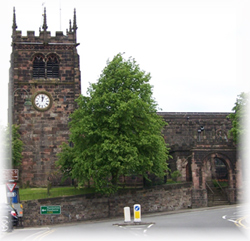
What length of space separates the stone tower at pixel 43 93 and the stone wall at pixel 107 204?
865cm

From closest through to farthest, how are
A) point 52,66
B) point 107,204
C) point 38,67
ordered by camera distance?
point 107,204, point 38,67, point 52,66

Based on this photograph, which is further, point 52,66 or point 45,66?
point 52,66

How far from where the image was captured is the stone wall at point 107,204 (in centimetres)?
3819

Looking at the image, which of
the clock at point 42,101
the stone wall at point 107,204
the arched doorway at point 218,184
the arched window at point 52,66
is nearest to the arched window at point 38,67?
the arched window at point 52,66

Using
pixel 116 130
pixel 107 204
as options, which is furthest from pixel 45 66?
pixel 107 204

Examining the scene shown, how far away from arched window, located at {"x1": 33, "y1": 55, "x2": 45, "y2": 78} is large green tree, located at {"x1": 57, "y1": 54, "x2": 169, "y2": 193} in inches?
404

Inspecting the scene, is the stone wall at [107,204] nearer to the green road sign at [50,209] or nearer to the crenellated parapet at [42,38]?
the green road sign at [50,209]

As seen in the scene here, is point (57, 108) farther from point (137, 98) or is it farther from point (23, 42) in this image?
point (137, 98)

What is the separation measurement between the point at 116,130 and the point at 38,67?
15422mm

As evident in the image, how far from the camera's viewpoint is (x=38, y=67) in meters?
50.0

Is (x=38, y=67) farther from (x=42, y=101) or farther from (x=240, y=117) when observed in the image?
(x=240, y=117)

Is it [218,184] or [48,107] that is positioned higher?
[48,107]

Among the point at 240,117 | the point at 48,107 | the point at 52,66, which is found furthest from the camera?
the point at 52,66

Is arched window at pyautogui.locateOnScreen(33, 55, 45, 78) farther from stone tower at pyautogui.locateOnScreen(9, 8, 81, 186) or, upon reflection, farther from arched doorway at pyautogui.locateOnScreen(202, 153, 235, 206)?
arched doorway at pyautogui.locateOnScreen(202, 153, 235, 206)
